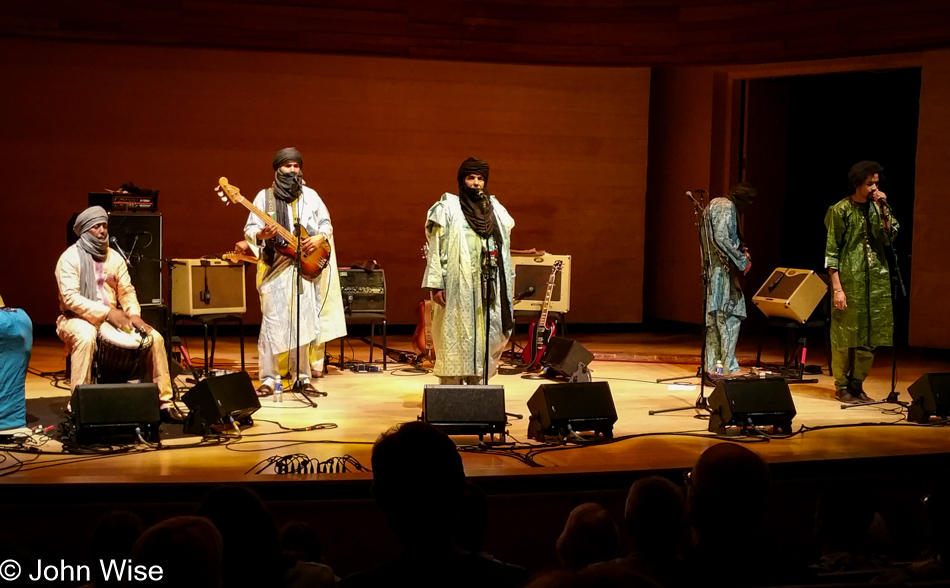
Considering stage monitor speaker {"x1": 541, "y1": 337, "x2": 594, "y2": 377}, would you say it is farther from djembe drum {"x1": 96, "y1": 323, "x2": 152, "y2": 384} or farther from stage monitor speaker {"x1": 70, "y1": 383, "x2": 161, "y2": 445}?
stage monitor speaker {"x1": 70, "y1": 383, "x2": 161, "y2": 445}


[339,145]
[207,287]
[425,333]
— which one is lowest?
[425,333]

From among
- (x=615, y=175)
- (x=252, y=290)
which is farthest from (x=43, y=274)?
(x=615, y=175)

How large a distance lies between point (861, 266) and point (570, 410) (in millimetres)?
2775

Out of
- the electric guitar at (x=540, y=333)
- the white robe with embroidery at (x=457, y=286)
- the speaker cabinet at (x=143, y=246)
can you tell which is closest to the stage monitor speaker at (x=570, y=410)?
the white robe with embroidery at (x=457, y=286)

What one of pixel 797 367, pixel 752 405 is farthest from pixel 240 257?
pixel 797 367

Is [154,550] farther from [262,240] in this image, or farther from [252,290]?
[252,290]

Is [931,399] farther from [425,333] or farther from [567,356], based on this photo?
[425,333]

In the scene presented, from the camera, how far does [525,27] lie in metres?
9.05

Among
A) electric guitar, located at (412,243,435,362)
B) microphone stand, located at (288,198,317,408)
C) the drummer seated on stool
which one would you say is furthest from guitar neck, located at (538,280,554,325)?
the drummer seated on stool

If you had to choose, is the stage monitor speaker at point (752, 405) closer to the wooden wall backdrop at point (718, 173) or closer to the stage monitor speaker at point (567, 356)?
the stage monitor speaker at point (567, 356)

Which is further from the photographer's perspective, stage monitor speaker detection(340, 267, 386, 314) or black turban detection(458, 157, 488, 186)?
stage monitor speaker detection(340, 267, 386, 314)

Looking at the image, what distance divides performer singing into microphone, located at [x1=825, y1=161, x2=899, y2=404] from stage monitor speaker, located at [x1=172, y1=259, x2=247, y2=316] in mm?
4564

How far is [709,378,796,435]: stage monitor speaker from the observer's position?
18.4ft

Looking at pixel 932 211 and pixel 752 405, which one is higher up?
pixel 932 211
